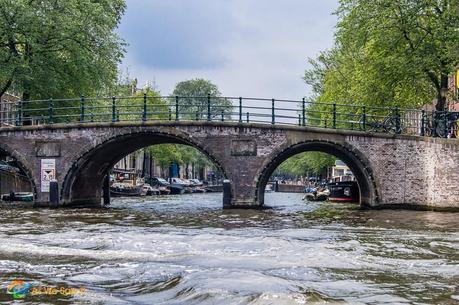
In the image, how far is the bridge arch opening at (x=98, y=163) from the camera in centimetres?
2411

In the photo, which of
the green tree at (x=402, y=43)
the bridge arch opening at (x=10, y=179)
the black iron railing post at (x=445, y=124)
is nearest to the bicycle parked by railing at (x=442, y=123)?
the black iron railing post at (x=445, y=124)

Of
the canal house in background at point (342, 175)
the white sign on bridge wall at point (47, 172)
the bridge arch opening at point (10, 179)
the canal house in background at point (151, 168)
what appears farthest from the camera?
the canal house in background at point (151, 168)

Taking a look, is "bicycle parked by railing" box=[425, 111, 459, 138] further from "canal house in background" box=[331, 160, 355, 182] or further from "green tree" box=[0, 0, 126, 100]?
"green tree" box=[0, 0, 126, 100]

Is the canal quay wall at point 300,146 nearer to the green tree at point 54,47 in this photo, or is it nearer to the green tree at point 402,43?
the green tree at point 402,43

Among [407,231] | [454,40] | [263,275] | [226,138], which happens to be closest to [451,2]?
[454,40]

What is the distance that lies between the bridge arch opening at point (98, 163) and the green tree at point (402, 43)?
334 inches

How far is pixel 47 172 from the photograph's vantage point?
2466 centimetres

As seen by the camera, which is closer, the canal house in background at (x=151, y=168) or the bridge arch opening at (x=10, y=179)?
the bridge arch opening at (x=10, y=179)

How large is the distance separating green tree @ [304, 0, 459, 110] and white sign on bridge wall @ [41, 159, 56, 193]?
14.1 meters

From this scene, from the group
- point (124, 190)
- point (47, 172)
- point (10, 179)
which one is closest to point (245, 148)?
point (47, 172)

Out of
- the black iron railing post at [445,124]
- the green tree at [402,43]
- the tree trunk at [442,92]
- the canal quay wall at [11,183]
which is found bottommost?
the canal quay wall at [11,183]

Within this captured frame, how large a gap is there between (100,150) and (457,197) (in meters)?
13.6

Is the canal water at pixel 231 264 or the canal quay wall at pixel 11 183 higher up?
the canal quay wall at pixel 11 183

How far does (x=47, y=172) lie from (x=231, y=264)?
1711 cm
